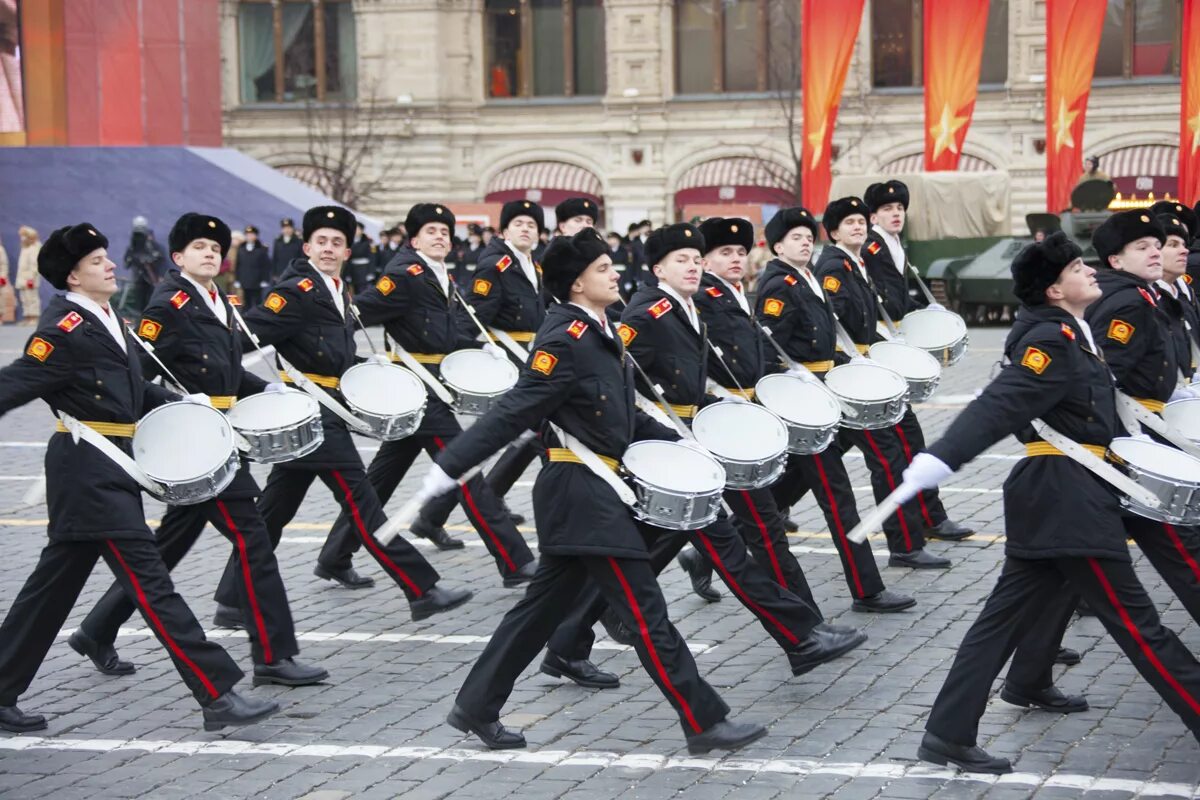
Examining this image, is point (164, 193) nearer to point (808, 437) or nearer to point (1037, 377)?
point (808, 437)

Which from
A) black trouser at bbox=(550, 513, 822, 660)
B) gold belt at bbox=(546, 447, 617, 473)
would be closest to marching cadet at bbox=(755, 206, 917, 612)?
black trouser at bbox=(550, 513, 822, 660)

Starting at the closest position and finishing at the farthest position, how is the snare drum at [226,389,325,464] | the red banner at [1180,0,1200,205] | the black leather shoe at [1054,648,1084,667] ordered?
1. the black leather shoe at [1054,648,1084,667]
2. the snare drum at [226,389,325,464]
3. the red banner at [1180,0,1200,205]

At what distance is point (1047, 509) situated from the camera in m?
6.46

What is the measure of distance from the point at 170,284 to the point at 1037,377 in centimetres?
389

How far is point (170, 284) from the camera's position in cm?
830

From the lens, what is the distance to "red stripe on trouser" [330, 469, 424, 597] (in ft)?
29.5

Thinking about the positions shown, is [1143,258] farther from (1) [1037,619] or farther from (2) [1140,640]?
(2) [1140,640]

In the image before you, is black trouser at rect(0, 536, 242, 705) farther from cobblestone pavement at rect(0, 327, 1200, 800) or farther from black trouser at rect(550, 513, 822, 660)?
black trouser at rect(550, 513, 822, 660)

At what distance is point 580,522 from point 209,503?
6.32 ft

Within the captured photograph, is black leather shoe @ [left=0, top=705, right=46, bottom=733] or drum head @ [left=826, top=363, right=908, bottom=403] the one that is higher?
drum head @ [left=826, top=363, right=908, bottom=403]

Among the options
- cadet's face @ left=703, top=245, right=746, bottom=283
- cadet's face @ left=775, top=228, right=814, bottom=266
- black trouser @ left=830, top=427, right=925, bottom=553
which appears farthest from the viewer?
black trouser @ left=830, top=427, right=925, bottom=553

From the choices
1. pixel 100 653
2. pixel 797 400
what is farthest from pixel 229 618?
pixel 797 400

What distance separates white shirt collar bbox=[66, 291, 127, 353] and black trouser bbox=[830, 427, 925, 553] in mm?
3857

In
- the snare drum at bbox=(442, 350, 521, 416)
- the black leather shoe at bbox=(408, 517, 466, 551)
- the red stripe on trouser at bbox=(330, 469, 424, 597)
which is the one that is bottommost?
the black leather shoe at bbox=(408, 517, 466, 551)
